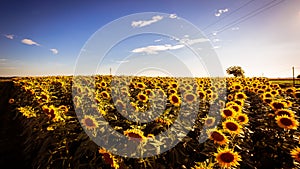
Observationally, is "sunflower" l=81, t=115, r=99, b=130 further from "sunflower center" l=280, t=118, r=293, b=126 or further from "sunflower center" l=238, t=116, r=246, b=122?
"sunflower center" l=280, t=118, r=293, b=126

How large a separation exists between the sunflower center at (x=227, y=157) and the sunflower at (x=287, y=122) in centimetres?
198

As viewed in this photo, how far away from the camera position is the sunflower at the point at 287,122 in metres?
3.88

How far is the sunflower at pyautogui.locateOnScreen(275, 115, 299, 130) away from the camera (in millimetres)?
3883

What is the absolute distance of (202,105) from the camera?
17.5 feet

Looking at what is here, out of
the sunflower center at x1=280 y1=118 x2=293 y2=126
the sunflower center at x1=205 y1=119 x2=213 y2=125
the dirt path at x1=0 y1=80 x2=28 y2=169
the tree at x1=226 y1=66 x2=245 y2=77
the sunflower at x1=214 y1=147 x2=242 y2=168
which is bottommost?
the dirt path at x1=0 y1=80 x2=28 y2=169

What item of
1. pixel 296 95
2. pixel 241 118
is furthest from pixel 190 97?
pixel 296 95

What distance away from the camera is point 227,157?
2592 millimetres

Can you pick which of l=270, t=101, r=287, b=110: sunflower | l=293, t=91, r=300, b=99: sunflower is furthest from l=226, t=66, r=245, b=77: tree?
l=270, t=101, r=287, b=110: sunflower

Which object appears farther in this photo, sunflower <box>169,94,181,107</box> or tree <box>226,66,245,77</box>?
tree <box>226,66,245,77</box>

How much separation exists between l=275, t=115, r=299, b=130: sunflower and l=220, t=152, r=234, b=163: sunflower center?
6.50 ft

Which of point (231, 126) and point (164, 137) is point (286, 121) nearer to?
point (231, 126)

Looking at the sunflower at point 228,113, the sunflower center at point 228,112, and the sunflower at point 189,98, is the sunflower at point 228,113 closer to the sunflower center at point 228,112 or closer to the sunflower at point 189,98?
the sunflower center at point 228,112

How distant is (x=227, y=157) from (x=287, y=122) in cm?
216

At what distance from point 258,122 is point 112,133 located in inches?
153
